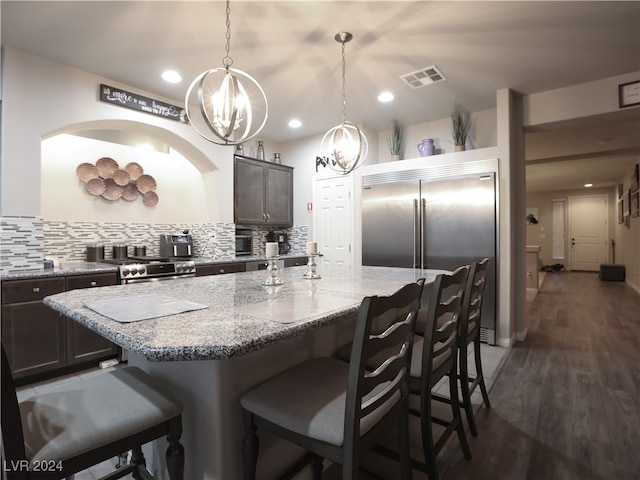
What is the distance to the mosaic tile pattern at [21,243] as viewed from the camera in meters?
2.63

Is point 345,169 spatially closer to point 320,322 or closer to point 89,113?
point 320,322

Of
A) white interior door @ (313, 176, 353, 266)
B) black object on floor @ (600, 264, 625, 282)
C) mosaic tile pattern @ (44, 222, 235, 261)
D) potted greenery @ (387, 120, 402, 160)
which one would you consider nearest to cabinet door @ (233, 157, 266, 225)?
mosaic tile pattern @ (44, 222, 235, 261)

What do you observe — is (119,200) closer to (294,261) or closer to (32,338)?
(32,338)

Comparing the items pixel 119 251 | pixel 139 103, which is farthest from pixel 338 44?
pixel 119 251

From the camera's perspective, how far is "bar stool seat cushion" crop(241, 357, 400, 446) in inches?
39.6

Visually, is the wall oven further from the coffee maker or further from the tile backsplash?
the coffee maker

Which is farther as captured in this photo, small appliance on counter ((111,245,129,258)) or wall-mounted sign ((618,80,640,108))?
small appliance on counter ((111,245,129,258))

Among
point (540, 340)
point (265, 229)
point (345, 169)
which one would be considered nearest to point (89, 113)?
point (345, 169)

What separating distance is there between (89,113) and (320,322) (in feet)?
10.5

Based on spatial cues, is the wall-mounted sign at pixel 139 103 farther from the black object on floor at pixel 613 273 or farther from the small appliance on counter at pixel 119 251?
the black object on floor at pixel 613 273

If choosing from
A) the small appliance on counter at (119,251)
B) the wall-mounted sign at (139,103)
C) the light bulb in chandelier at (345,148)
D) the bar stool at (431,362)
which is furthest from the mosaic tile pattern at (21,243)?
the bar stool at (431,362)

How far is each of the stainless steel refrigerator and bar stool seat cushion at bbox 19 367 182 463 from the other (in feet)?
10.7

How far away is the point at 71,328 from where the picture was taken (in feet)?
9.26

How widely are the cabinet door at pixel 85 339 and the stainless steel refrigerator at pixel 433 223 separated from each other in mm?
2899
